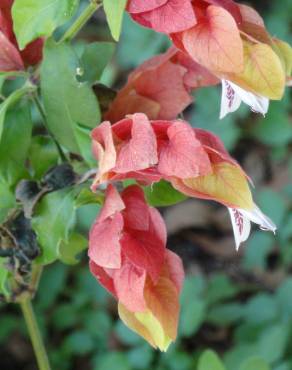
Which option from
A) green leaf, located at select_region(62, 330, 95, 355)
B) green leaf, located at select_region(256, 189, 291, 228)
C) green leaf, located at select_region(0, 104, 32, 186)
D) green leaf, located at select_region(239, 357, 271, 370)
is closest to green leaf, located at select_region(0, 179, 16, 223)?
green leaf, located at select_region(0, 104, 32, 186)

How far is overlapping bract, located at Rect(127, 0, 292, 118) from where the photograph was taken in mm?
595

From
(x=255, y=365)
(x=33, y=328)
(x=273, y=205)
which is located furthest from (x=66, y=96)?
(x=273, y=205)

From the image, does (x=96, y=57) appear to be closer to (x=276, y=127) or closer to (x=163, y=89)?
(x=163, y=89)

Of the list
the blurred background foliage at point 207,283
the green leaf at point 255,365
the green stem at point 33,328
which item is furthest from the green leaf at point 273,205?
the green stem at point 33,328

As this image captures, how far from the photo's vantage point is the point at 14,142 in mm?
740

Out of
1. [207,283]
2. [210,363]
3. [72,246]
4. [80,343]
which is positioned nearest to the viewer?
[72,246]

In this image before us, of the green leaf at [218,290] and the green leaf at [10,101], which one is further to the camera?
the green leaf at [218,290]

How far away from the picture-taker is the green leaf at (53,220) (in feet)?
2.37

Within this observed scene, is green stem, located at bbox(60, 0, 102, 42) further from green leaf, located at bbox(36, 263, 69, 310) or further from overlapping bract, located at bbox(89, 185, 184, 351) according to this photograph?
green leaf, located at bbox(36, 263, 69, 310)

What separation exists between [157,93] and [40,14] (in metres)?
0.13

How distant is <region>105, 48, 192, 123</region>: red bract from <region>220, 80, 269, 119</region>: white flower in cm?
9

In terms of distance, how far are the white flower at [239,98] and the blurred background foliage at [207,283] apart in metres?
0.84

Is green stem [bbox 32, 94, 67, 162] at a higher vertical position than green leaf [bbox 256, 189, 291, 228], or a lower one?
higher

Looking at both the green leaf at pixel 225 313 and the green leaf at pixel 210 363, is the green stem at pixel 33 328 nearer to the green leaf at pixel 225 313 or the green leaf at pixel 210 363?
the green leaf at pixel 210 363
